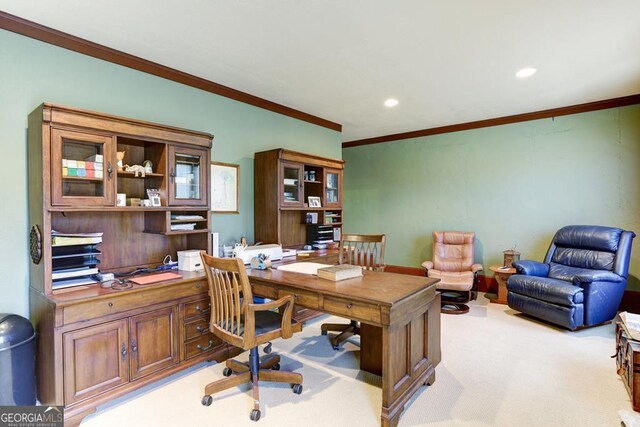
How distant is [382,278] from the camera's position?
2467 millimetres

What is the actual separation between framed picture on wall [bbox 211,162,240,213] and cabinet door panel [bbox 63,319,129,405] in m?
1.56

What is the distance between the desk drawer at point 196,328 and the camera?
2629mm

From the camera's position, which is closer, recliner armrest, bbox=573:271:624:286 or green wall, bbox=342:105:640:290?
recliner armrest, bbox=573:271:624:286

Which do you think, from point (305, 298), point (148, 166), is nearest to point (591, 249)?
point (305, 298)

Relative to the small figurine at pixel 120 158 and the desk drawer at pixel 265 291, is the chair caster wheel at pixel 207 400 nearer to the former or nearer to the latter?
the desk drawer at pixel 265 291

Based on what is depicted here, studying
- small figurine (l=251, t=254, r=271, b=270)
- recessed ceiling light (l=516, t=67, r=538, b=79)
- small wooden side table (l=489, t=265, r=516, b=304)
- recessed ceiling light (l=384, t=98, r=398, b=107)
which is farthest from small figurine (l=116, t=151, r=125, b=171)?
small wooden side table (l=489, t=265, r=516, b=304)

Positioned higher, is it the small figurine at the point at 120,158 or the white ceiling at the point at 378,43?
the white ceiling at the point at 378,43

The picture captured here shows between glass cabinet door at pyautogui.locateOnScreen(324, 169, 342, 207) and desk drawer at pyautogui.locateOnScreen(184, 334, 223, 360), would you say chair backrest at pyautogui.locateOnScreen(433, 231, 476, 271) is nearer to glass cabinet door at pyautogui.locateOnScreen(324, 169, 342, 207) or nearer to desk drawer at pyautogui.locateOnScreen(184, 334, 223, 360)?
glass cabinet door at pyautogui.locateOnScreen(324, 169, 342, 207)

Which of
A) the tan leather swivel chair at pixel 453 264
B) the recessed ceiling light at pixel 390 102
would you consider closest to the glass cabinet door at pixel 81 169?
the recessed ceiling light at pixel 390 102

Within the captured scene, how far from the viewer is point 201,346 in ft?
8.91

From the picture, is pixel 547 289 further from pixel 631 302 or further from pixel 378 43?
pixel 378 43

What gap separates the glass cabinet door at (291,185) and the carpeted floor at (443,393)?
1572mm

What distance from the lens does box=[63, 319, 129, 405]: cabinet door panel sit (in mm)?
2027

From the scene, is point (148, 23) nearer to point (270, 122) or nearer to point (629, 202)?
point (270, 122)
